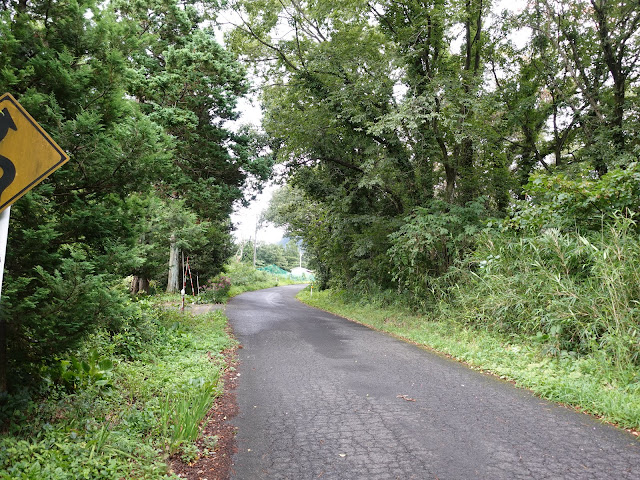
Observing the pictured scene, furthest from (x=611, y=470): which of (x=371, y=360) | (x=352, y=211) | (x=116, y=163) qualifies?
(x=352, y=211)

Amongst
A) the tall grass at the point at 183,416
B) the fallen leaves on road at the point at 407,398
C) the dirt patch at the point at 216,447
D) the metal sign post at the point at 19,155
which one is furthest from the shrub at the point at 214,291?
the metal sign post at the point at 19,155

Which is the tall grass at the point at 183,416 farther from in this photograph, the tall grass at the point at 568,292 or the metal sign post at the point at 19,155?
the tall grass at the point at 568,292

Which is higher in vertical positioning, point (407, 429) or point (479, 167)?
point (479, 167)

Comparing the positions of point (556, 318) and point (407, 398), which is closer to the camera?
point (407, 398)

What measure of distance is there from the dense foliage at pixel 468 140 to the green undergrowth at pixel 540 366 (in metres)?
0.37

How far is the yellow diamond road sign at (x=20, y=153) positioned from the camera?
230cm

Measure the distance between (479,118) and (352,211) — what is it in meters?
5.88

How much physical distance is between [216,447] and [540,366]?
15.6ft

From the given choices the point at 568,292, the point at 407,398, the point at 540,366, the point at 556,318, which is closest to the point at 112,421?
the point at 407,398

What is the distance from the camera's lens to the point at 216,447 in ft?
11.8

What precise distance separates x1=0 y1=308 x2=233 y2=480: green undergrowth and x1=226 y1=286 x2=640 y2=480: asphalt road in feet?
1.95

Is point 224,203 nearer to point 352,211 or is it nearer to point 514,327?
point 352,211

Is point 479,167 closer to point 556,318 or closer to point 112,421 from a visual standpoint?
point 556,318

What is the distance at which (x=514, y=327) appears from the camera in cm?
729
